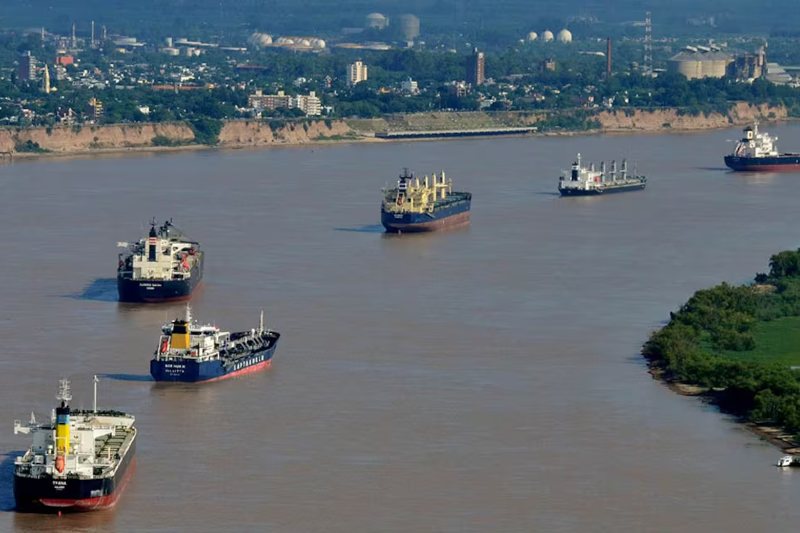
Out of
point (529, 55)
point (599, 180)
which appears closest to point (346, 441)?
point (599, 180)

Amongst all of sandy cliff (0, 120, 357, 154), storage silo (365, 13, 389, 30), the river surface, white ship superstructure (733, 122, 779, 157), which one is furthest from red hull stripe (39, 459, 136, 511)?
storage silo (365, 13, 389, 30)

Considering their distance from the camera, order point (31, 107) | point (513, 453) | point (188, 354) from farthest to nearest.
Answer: point (31, 107), point (188, 354), point (513, 453)

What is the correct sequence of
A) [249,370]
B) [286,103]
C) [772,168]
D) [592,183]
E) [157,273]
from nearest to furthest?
[249,370], [157,273], [592,183], [772,168], [286,103]

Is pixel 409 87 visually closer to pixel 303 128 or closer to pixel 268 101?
pixel 268 101

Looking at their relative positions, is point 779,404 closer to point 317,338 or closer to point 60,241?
point 317,338

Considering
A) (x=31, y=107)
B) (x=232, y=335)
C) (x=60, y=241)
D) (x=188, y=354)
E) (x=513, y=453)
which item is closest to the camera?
(x=513, y=453)

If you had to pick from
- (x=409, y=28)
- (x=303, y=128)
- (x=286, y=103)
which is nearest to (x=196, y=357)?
(x=303, y=128)
